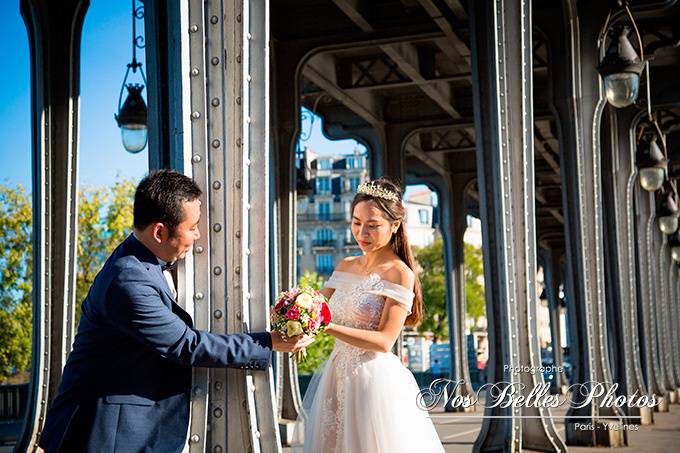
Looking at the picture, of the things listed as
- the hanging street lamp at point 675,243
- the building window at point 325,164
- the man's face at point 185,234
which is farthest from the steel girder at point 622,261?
the building window at point 325,164

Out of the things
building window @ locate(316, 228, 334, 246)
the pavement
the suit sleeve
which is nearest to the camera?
the suit sleeve

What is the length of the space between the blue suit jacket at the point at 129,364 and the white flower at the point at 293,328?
0.29 metres

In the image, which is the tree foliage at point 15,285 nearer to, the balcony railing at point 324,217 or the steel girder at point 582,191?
the steel girder at point 582,191

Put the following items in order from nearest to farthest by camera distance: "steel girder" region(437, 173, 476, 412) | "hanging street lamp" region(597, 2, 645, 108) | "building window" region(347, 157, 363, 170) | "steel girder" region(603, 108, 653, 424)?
"hanging street lamp" region(597, 2, 645, 108) → "steel girder" region(603, 108, 653, 424) → "steel girder" region(437, 173, 476, 412) → "building window" region(347, 157, 363, 170)

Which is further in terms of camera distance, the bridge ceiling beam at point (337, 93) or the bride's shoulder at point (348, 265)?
the bridge ceiling beam at point (337, 93)

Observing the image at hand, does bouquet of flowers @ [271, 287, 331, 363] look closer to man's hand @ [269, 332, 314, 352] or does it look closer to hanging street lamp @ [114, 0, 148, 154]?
man's hand @ [269, 332, 314, 352]

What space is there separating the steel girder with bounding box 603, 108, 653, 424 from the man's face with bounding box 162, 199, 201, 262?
594 inches

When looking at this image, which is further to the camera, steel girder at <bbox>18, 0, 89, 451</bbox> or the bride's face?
steel girder at <bbox>18, 0, 89, 451</bbox>

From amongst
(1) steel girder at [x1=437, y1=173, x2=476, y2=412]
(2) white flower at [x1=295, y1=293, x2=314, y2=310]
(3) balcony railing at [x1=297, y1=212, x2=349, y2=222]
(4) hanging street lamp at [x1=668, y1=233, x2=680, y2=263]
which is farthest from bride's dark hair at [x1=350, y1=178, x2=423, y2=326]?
(3) balcony railing at [x1=297, y1=212, x2=349, y2=222]

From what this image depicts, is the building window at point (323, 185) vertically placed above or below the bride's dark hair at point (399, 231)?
above

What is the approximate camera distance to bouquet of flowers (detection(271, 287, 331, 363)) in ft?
13.5

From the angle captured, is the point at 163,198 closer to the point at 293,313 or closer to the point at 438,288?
the point at 293,313

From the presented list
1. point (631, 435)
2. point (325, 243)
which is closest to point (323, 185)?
point (325, 243)

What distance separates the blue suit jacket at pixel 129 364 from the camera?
3.70 m
